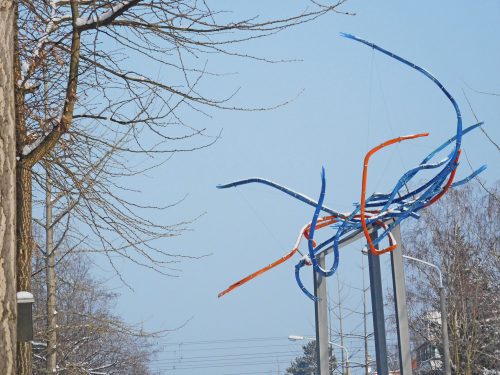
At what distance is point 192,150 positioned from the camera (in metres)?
9.19

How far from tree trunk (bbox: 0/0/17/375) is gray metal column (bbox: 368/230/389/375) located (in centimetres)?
674

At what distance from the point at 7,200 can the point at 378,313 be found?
700cm

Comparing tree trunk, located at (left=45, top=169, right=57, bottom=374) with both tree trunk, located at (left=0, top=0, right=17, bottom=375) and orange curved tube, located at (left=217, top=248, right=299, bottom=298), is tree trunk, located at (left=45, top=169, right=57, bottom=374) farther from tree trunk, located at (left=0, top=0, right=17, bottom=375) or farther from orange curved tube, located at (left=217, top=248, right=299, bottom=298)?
tree trunk, located at (left=0, top=0, right=17, bottom=375)

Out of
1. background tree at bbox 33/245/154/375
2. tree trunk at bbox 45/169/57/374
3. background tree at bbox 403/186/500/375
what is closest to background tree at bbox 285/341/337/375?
background tree at bbox 403/186/500/375

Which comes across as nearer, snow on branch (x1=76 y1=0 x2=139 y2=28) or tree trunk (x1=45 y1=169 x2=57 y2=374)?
snow on branch (x1=76 y1=0 x2=139 y2=28)

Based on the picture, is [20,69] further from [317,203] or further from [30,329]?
[317,203]

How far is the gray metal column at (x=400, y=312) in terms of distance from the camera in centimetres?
1104

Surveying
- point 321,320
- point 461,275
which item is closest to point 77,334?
point 321,320

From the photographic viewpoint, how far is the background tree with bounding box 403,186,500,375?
32906 millimetres

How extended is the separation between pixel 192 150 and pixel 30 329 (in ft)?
12.5

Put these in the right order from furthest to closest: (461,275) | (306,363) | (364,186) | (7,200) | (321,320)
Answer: (306,363) → (461,275) → (321,320) → (364,186) → (7,200)

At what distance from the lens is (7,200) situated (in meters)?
5.34

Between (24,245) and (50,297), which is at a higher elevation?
(50,297)

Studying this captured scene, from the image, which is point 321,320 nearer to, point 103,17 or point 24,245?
point 24,245
